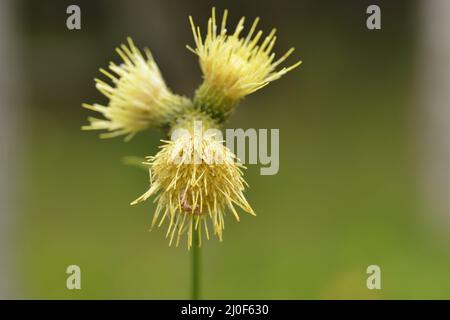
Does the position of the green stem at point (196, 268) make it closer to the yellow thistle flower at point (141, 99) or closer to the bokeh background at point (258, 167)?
the yellow thistle flower at point (141, 99)

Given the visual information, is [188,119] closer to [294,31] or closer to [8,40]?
[8,40]

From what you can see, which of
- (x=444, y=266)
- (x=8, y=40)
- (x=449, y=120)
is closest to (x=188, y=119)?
(x=8, y=40)

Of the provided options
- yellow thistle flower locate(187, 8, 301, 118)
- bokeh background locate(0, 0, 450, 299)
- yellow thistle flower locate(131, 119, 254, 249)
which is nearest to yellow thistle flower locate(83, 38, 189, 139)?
yellow thistle flower locate(187, 8, 301, 118)

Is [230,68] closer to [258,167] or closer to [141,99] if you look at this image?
[141,99]

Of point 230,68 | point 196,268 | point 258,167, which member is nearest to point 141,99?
point 230,68

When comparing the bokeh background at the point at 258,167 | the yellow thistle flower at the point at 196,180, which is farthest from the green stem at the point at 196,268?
the bokeh background at the point at 258,167

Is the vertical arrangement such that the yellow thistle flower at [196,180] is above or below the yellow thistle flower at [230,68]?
below
